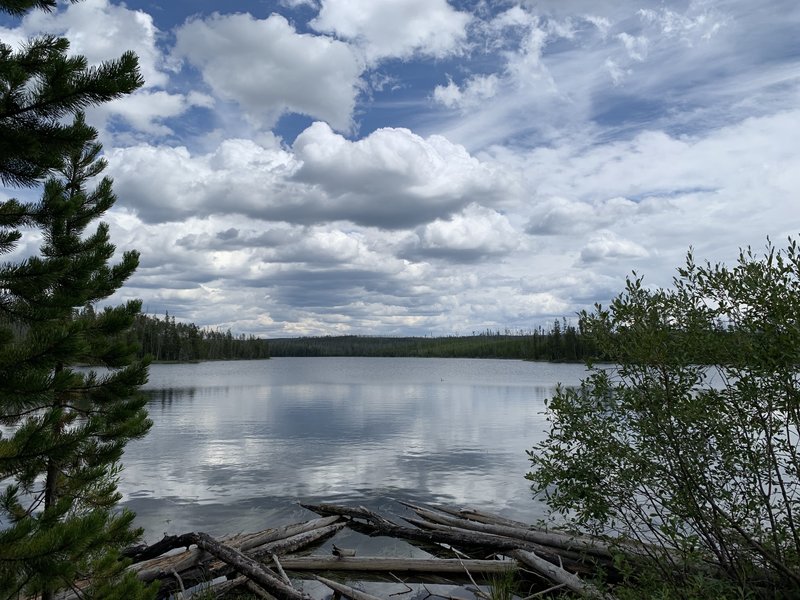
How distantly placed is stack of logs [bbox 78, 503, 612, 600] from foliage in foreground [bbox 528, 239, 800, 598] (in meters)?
2.01

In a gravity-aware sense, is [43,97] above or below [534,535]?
above

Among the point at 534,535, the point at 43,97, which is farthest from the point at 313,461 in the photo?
the point at 43,97

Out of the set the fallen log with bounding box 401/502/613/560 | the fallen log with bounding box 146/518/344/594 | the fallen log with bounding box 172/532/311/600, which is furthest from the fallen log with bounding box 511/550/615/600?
the fallen log with bounding box 146/518/344/594

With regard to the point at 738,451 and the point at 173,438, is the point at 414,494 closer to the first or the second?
the point at 738,451

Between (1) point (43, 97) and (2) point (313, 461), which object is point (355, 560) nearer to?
(1) point (43, 97)

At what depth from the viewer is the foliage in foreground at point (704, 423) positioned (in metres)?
6.34

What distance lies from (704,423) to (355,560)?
8.37 meters

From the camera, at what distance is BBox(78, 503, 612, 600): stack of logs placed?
410 inches

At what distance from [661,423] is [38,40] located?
8.61 metres

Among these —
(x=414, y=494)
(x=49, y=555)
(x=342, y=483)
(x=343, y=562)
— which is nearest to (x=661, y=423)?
(x=49, y=555)

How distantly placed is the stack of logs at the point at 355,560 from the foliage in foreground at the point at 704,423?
2.01 meters

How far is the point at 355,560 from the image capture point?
12312 mm

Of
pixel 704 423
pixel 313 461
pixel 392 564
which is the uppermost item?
pixel 704 423

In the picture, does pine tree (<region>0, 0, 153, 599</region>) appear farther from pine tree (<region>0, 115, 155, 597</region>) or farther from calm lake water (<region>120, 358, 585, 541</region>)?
calm lake water (<region>120, 358, 585, 541</region>)
